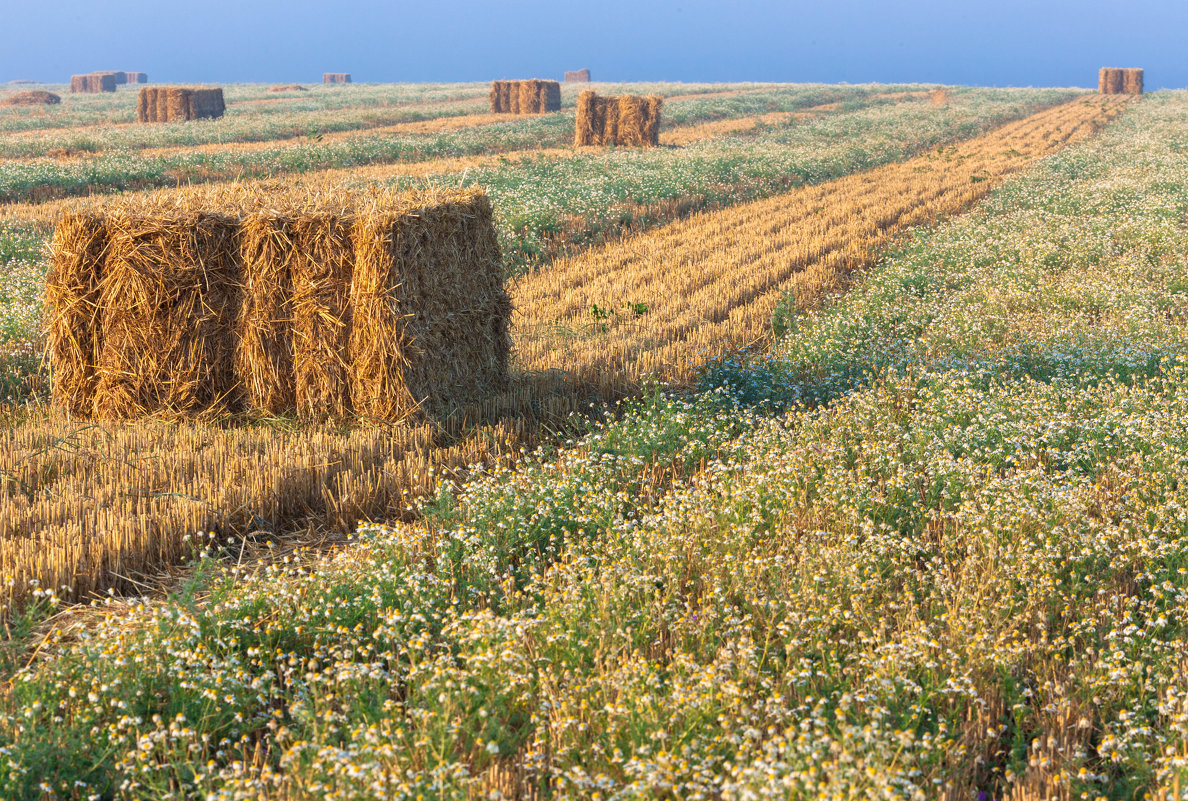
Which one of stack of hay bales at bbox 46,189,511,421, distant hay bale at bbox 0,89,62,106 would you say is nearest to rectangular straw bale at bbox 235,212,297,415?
stack of hay bales at bbox 46,189,511,421

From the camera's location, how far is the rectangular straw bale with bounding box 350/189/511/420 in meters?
6.54

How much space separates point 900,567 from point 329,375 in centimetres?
425

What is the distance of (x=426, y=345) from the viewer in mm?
6902

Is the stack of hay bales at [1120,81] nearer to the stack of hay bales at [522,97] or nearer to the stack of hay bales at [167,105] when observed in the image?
the stack of hay bales at [522,97]

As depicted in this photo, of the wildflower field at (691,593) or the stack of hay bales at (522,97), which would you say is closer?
the wildflower field at (691,593)

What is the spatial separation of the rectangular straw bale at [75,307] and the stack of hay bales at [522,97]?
40.6 m

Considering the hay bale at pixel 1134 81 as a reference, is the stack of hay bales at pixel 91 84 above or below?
above

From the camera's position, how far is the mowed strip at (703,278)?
897 centimetres

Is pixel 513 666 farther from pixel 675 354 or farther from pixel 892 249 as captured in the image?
pixel 892 249

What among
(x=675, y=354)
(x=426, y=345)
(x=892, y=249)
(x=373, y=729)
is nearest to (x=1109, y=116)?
(x=892, y=249)

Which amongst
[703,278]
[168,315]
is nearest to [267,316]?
[168,315]

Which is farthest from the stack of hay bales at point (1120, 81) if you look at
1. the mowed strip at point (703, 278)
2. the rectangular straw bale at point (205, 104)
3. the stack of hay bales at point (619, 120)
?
the rectangular straw bale at point (205, 104)

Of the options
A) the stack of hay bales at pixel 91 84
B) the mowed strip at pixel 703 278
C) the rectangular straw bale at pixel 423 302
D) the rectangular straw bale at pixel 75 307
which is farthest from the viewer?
the stack of hay bales at pixel 91 84

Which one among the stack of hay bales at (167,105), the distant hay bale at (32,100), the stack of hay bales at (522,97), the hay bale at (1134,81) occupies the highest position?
the hay bale at (1134,81)
